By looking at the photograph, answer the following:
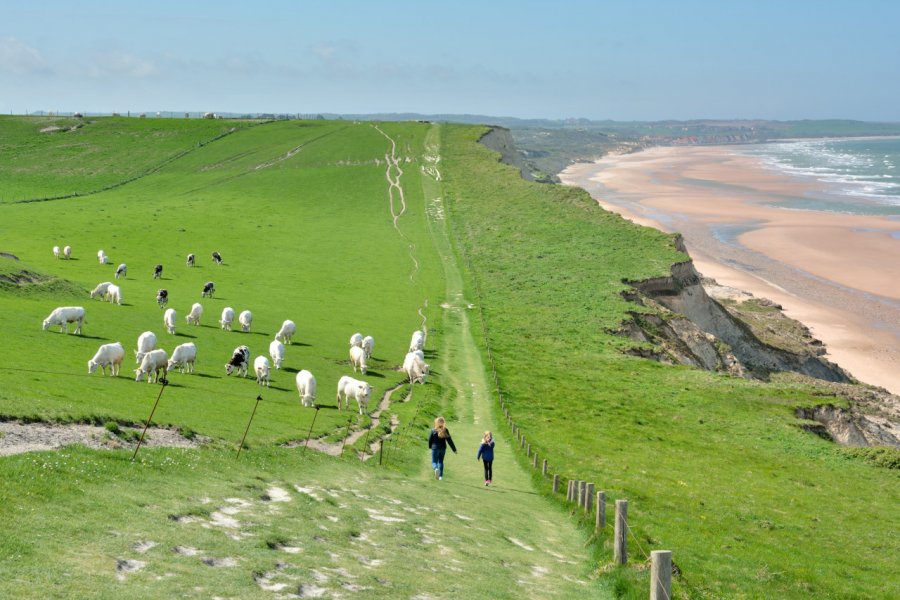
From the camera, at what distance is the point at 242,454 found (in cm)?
2384

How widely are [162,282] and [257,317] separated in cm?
1290

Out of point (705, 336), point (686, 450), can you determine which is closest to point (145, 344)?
point (686, 450)

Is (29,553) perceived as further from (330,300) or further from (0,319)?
(330,300)

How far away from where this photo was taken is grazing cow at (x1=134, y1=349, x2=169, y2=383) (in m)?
34.3

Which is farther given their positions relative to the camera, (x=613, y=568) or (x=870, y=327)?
(x=870, y=327)

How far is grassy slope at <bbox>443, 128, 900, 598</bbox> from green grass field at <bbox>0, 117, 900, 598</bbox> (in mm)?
174

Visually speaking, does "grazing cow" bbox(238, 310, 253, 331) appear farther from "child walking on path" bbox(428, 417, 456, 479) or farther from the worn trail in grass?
"child walking on path" bbox(428, 417, 456, 479)

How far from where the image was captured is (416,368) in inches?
1745

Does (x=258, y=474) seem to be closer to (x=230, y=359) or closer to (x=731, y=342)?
(x=230, y=359)

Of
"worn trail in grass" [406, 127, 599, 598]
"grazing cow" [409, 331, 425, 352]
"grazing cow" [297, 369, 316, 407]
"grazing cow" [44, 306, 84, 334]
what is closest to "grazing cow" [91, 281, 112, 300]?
"grazing cow" [44, 306, 84, 334]

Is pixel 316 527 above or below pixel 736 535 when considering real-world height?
above

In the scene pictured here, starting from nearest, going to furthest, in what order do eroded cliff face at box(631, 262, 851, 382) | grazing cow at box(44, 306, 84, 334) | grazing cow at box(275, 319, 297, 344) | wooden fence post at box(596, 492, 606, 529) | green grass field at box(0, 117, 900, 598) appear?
green grass field at box(0, 117, 900, 598) → wooden fence post at box(596, 492, 606, 529) → grazing cow at box(44, 306, 84, 334) → grazing cow at box(275, 319, 297, 344) → eroded cliff face at box(631, 262, 851, 382)

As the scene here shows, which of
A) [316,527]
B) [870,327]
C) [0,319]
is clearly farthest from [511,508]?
[870,327]

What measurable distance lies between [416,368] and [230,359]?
29.9 feet
